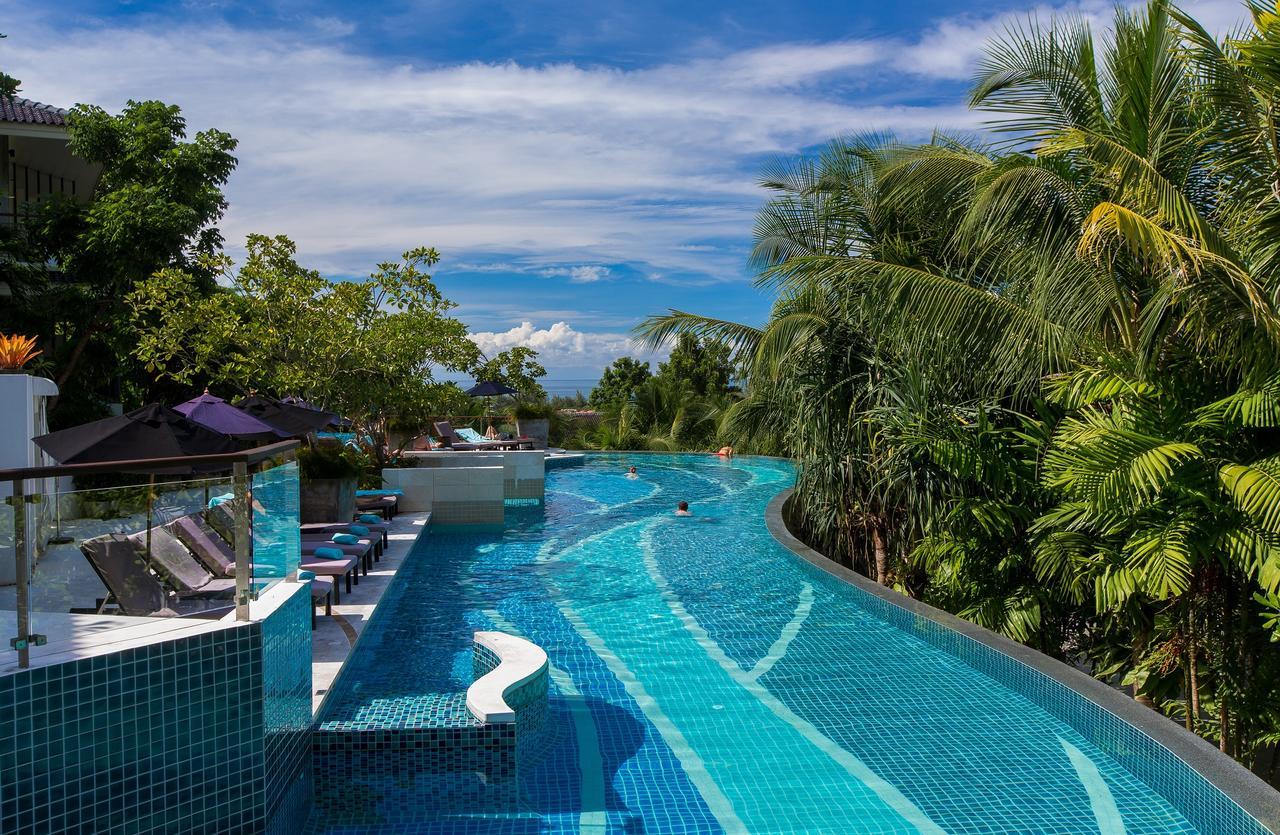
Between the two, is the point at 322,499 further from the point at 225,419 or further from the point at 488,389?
the point at 488,389

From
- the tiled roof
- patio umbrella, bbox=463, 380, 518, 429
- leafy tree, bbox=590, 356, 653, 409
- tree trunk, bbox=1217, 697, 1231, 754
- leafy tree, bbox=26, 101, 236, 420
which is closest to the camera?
tree trunk, bbox=1217, 697, 1231, 754

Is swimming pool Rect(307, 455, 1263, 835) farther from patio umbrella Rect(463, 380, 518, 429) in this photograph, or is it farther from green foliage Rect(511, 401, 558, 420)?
green foliage Rect(511, 401, 558, 420)

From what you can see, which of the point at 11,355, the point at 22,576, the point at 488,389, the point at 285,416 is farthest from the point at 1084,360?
the point at 488,389

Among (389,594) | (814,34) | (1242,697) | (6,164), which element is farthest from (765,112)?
(6,164)

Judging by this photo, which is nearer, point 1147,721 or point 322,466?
point 1147,721

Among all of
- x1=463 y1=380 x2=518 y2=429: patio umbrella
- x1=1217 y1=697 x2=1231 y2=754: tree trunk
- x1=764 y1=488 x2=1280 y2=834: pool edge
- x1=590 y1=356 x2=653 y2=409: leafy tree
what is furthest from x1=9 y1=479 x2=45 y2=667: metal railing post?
x1=590 y1=356 x2=653 y2=409: leafy tree

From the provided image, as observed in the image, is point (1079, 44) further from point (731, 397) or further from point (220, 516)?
point (731, 397)

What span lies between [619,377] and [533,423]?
9686mm

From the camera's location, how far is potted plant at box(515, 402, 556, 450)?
29.3m

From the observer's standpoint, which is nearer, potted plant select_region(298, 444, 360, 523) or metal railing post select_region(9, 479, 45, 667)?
metal railing post select_region(9, 479, 45, 667)

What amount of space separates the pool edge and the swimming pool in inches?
5.7

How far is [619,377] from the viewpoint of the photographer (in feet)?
127

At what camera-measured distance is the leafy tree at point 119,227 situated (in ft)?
57.7

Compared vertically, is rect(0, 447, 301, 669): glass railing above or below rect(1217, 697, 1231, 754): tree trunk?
above
